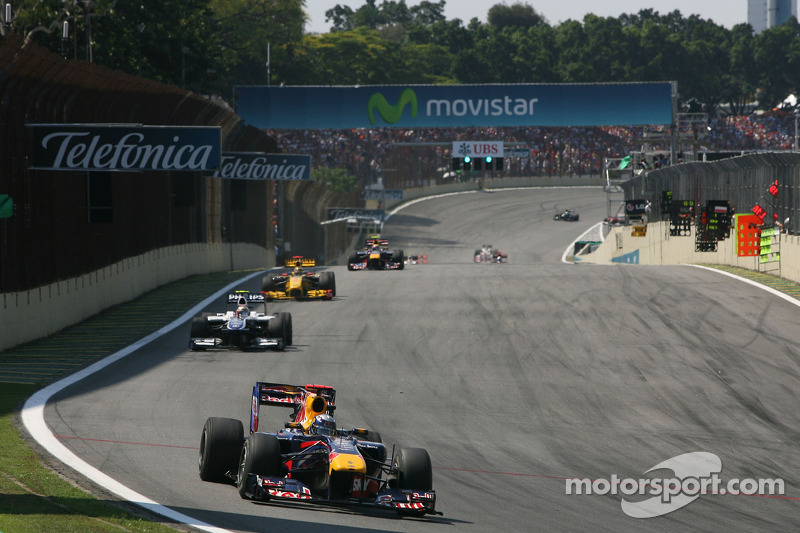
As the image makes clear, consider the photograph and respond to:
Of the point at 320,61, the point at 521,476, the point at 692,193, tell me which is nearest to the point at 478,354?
the point at 521,476

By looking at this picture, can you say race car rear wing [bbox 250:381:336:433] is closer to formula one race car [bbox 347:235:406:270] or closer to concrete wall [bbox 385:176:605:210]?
formula one race car [bbox 347:235:406:270]

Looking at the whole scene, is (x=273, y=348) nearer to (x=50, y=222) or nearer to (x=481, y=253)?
(x=50, y=222)

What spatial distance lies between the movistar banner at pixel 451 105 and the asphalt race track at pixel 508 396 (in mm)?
41316

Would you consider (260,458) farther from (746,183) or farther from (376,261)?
(746,183)

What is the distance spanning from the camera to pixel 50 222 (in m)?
21.2

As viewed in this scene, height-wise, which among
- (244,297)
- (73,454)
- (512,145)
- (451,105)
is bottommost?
(73,454)

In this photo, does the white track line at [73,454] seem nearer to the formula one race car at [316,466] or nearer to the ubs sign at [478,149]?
the formula one race car at [316,466]

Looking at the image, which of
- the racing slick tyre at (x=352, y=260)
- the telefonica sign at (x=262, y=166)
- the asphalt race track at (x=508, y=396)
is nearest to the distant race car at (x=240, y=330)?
the asphalt race track at (x=508, y=396)

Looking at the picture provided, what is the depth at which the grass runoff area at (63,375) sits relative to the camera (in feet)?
26.6

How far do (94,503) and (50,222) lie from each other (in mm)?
13446

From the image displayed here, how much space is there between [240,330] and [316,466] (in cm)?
997

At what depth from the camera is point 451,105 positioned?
230ft

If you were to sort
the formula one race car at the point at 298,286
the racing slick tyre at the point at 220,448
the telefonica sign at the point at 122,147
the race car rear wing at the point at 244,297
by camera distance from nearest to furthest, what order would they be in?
the racing slick tyre at the point at 220,448 → the race car rear wing at the point at 244,297 → the telefonica sign at the point at 122,147 → the formula one race car at the point at 298,286

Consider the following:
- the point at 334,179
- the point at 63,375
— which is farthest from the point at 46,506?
the point at 334,179
